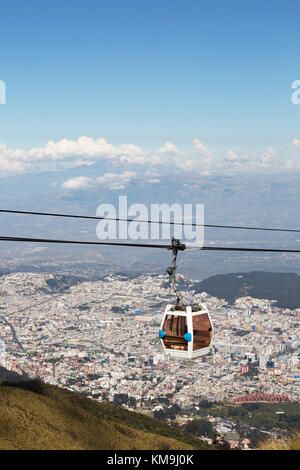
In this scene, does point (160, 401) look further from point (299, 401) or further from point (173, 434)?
point (173, 434)

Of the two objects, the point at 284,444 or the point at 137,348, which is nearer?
the point at 284,444

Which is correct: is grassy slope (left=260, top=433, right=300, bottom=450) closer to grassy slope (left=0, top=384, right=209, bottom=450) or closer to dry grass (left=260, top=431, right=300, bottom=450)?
dry grass (left=260, top=431, right=300, bottom=450)

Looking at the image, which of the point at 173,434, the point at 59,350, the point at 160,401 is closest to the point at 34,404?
the point at 173,434

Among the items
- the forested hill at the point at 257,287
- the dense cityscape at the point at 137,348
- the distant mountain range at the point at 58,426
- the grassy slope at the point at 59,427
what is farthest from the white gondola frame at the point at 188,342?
Result: the forested hill at the point at 257,287

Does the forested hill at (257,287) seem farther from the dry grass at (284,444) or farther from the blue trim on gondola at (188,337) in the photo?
the blue trim on gondola at (188,337)

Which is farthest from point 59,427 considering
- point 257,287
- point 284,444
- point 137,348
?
point 257,287

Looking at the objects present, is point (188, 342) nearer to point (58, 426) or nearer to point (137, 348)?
point (58, 426)
